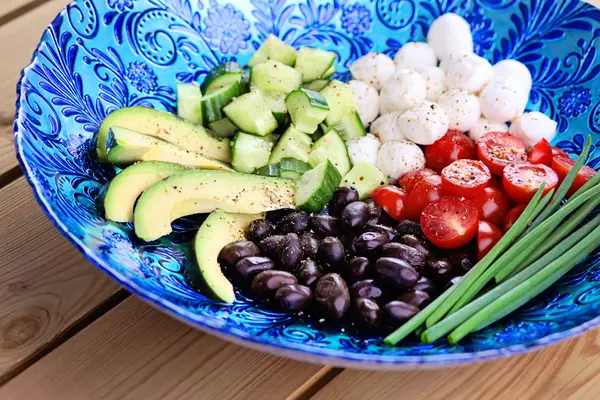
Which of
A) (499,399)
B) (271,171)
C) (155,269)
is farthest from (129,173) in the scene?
(499,399)

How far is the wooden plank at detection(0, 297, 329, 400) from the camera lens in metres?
1.26

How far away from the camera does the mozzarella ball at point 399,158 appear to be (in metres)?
1.76

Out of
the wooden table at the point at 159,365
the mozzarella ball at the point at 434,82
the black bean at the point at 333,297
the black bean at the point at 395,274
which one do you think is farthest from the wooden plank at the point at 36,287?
the mozzarella ball at the point at 434,82

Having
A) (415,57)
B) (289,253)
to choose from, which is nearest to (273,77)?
(415,57)

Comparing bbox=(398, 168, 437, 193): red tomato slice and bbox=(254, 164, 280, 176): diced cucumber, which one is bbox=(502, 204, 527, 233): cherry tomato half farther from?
bbox=(254, 164, 280, 176): diced cucumber

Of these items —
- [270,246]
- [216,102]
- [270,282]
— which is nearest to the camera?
[270,282]

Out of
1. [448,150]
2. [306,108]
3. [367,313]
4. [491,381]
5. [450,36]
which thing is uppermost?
[450,36]

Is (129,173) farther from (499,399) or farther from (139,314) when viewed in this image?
(499,399)

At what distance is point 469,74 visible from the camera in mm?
1867

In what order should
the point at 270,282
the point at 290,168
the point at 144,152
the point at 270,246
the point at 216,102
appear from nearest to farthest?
1. the point at 270,282
2. the point at 270,246
3. the point at 144,152
4. the point at 290,168
5. the point at 216,102

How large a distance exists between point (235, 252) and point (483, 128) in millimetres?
853

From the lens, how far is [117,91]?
176cm

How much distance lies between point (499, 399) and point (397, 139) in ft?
2.60

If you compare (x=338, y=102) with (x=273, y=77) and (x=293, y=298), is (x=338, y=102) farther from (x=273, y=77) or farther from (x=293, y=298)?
(x=293, y=298)
